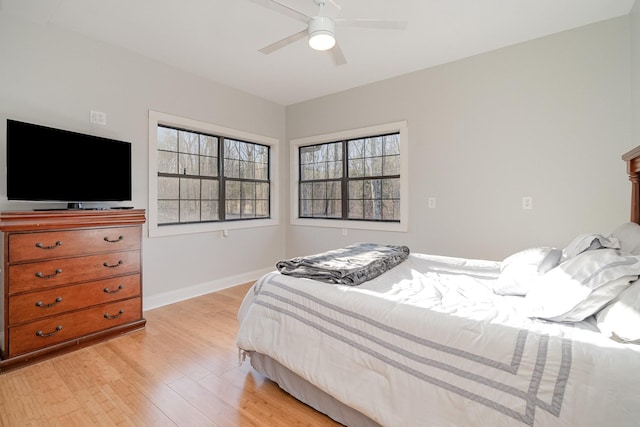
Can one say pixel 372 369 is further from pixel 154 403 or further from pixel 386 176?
Result: pixel 386 176

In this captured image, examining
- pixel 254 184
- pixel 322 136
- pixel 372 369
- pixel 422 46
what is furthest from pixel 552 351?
pixel 254 184

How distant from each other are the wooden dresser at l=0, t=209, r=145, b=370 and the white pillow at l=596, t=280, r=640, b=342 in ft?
10.4

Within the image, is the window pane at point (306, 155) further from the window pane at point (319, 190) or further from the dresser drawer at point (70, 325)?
the dresser drawer at point (70, 325)

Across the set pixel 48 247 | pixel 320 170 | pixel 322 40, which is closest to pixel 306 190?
pixel 320 170

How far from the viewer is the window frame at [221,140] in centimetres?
328

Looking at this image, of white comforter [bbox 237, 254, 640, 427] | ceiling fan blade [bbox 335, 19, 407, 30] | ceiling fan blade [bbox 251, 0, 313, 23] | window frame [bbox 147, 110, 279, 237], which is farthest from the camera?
window frame [bbox 147, 110, 279, 237]

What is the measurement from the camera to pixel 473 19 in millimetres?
2547

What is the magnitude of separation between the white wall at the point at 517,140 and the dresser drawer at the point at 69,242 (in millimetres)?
2778

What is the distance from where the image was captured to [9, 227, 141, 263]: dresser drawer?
2092 millimetres

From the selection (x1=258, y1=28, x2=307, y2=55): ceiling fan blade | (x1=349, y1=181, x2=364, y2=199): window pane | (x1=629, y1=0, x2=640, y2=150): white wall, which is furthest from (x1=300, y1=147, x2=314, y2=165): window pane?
(x1=629, y1=0, x2=640, y2=150): white wall

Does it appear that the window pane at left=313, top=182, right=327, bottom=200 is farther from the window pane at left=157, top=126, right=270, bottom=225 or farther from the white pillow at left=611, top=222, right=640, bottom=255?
the white pillow at left=611, top=222, right=640, bottom=255

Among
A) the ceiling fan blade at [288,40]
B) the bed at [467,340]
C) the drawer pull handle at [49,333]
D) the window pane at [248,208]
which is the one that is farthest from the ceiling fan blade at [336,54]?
the drawer pull handle at [49,333]

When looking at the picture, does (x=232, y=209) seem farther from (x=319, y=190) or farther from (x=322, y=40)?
(x=322, y=40)

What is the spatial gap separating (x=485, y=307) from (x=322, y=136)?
3.45 metres
